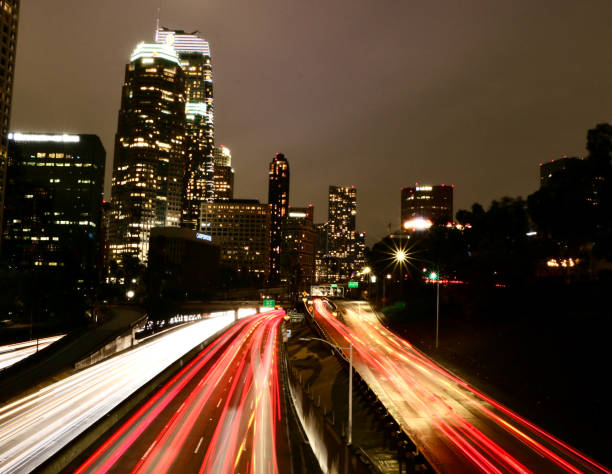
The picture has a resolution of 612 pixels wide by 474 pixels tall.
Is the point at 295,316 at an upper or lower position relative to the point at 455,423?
upper

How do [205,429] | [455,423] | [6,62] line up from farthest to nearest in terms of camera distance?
[6,62] < [455,423] < [205,429]

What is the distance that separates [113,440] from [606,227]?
2085 inches

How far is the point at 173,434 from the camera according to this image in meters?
29.7

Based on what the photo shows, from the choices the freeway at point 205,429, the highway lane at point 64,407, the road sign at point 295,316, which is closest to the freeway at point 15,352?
the highway lane at point 64,407

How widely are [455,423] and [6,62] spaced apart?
11581cm

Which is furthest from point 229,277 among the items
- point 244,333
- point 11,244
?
point 244,333

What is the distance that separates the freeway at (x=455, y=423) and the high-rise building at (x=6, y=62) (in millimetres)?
93526

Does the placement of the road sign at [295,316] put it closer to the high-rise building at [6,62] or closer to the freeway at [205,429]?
the freeway at [205,429]

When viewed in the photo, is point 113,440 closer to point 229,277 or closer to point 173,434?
point 173,434

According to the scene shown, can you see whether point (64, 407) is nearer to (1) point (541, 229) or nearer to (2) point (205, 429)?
(2) point (205, 429)

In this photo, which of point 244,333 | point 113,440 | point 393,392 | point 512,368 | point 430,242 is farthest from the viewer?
point 430,242

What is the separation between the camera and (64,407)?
110 ft

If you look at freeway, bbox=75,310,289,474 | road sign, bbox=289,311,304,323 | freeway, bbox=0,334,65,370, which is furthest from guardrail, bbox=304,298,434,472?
road sign, bbox=289,311,304,323

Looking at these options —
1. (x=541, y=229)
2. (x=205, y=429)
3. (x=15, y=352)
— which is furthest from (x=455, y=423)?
(x=15, y=352)
